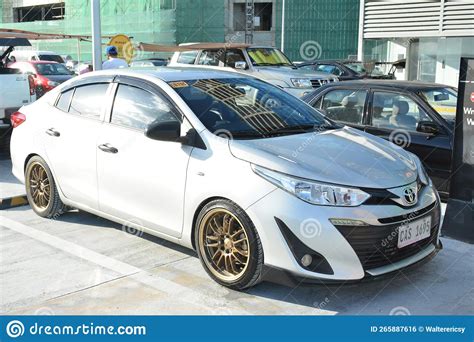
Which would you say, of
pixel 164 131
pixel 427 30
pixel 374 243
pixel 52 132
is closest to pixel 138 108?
pixel 164 131

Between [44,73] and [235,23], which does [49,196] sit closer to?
[44,73]

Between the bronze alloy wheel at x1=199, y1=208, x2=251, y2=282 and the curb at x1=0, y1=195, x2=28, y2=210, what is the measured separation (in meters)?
3.18

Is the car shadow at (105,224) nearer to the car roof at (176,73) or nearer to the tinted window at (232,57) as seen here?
the car roof at (176,73)

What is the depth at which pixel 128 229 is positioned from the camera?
18.5 feet

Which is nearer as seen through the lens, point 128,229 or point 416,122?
point 128,229

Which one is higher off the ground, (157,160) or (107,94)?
(107,94)

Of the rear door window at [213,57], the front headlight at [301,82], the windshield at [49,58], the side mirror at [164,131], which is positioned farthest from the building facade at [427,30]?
the side mirror at [164,131]

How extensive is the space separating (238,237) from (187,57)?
12.7 m

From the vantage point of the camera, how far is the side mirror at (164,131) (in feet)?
14.2

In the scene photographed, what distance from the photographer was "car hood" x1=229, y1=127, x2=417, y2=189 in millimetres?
3892

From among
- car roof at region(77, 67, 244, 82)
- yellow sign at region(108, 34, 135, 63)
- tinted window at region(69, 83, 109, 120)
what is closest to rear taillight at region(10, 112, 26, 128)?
tinted window at region(69, 83, 109, 120)

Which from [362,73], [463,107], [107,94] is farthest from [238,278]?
[362,73]
